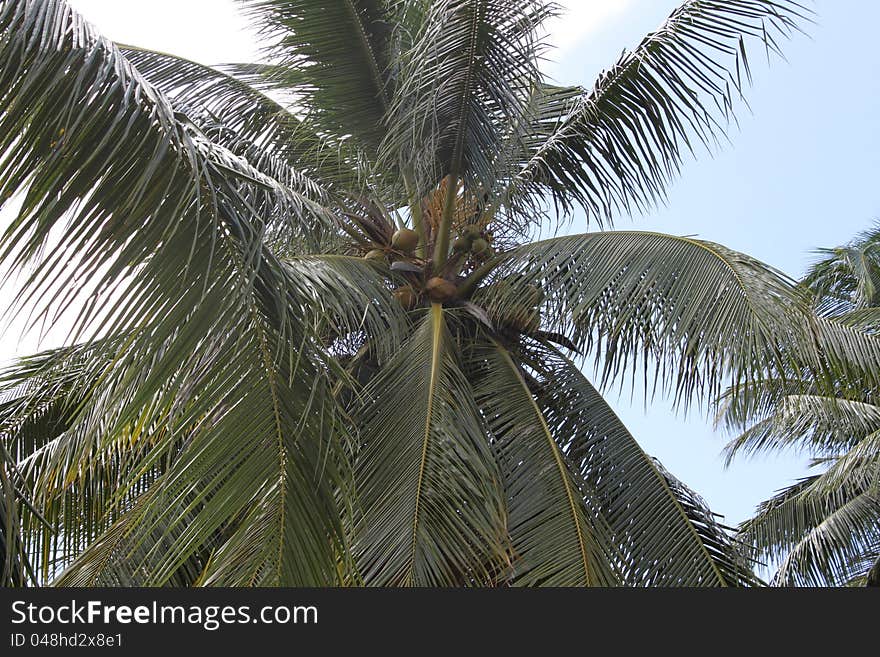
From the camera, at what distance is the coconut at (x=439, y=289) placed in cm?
583

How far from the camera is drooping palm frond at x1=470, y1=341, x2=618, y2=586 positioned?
15.8 feet

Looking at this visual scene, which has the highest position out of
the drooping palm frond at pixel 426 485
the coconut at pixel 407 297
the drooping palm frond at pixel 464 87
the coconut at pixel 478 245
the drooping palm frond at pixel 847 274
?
the drooping palm frond at pixel 847 274

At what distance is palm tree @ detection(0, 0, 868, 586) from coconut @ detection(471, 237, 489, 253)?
11mm

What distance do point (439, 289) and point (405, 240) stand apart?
0.42 metres

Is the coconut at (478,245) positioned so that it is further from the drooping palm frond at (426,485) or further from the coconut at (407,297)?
the drooping palm frond at (426,485)

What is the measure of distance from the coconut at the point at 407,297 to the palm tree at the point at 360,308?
0.08ft

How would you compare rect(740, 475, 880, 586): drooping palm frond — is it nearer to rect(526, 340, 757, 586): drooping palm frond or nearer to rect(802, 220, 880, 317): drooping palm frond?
rect(802, 220, 880, 317): drooping palm frond

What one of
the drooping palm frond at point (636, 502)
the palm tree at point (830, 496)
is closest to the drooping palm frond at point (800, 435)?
the palm tree at point (830, 496)

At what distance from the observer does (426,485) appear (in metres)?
4.50

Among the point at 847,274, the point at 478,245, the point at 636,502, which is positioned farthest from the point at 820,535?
the point at 478,245

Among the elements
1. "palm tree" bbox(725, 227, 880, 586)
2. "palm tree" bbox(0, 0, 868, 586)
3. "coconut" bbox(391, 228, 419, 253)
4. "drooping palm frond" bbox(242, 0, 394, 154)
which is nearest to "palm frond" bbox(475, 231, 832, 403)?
"palm tree" bbox(0, 0, 868, 586)

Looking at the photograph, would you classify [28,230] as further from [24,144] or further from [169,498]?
[169,498]

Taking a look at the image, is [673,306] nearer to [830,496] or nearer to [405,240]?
[405,240]

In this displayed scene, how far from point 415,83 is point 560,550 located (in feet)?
9.02
